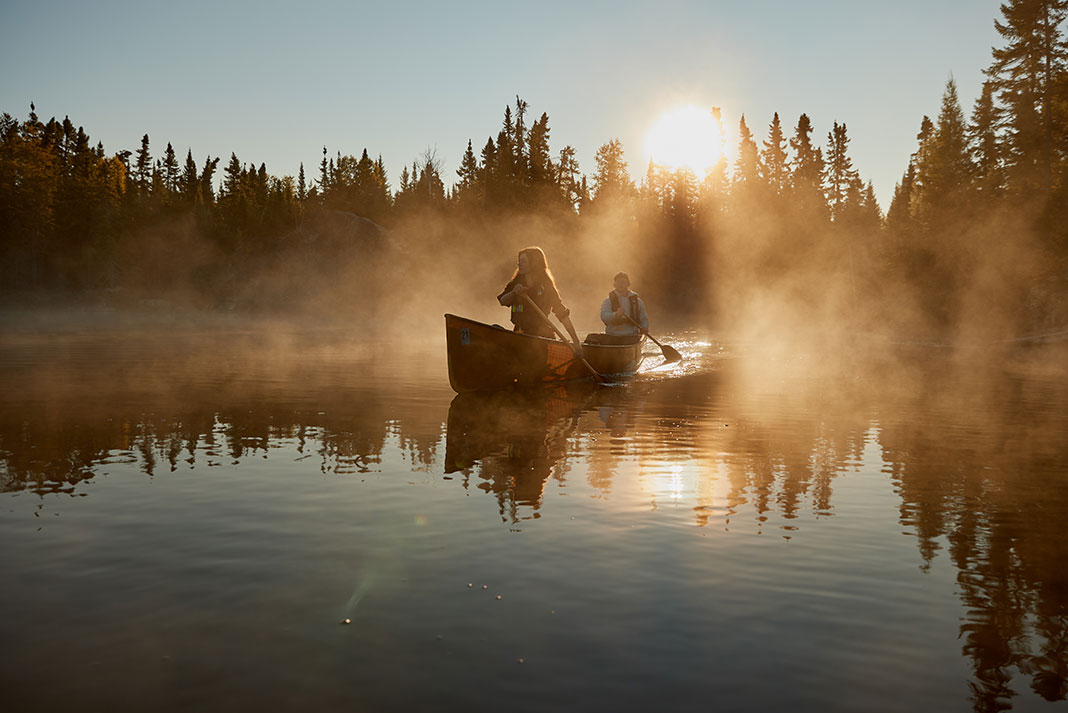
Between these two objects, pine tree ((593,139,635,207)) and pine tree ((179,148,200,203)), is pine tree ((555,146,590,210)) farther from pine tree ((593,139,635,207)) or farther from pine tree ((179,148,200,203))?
pine tree ((179,148,200,203))

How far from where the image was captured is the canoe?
15719 millimetres

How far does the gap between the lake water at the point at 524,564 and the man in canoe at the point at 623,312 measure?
9.19 meters

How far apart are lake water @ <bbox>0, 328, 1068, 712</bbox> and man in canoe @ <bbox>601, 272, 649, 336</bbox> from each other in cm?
919

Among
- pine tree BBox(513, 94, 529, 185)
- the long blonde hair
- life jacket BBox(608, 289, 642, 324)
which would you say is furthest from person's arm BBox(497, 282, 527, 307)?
pine tree BBox(513, 94, 529, 185)

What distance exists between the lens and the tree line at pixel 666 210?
46562 millimetres

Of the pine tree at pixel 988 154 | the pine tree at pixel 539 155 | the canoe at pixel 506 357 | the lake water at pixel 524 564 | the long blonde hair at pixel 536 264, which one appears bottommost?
the lake water at pixel 524 564

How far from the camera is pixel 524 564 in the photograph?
564cm

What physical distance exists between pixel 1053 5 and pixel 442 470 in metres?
46.7

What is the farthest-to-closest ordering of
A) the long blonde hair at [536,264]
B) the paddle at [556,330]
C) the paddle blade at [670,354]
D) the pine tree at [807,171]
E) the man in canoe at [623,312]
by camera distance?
the pine tree at [807,171], the paddle blade at [670,354], the man in canoe at [623,312], the paddle at [556,330], the long blonde hair at [536,264]

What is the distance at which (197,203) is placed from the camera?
87.1 metres

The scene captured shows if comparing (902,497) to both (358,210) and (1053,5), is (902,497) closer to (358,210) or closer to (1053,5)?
(1053,5)

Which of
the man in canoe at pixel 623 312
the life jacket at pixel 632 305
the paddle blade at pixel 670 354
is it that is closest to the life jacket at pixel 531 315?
the man in canoe at pixel 623 312

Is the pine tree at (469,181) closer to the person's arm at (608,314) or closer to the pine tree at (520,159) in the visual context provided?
the pine tree at (520,159)

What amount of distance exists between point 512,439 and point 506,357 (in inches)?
213
